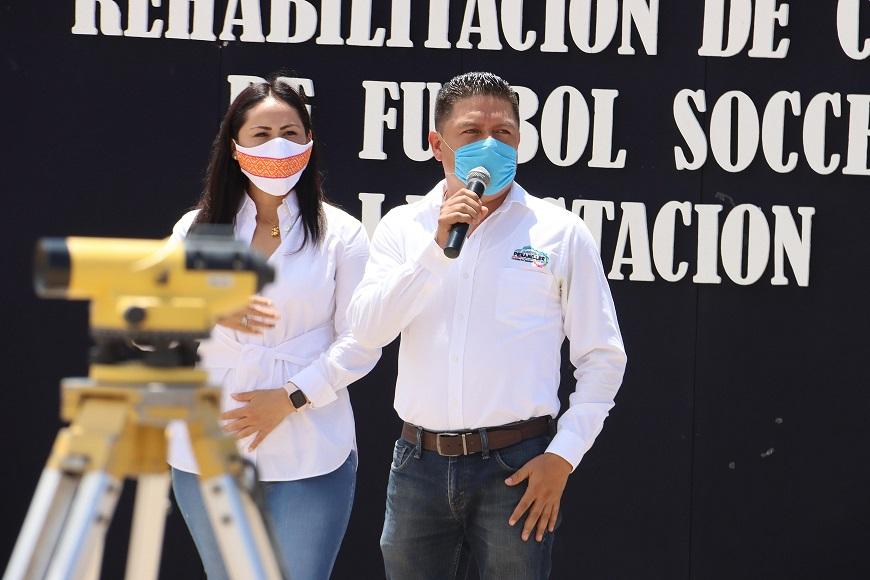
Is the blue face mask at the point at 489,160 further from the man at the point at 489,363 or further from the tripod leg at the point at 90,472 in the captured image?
the tripod leg at the point at 90,472

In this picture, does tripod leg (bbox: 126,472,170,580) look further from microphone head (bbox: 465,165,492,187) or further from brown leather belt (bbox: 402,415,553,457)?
microphone head (bbox: 465,165,492,187)

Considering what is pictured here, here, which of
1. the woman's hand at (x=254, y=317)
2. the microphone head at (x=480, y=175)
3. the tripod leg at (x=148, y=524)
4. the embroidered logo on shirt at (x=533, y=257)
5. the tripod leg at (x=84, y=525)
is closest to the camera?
the tripod leg at (x=84, y=525)

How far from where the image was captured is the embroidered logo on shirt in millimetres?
3258

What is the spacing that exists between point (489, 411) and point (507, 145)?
0.67 m

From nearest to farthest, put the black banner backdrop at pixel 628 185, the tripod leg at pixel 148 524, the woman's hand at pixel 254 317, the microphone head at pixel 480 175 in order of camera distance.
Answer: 1. the tripod leg at pixel 148 524
2. the woman's hand at pixel 254 317
3. the microphone head at pixel 480 175
4. the black banner backdrop at pixel 628 185

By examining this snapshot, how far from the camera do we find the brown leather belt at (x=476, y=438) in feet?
10.5

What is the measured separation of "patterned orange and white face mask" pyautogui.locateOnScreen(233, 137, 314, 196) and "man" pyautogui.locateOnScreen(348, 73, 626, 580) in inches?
16.6

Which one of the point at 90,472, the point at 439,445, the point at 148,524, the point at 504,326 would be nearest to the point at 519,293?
the point at 504,326

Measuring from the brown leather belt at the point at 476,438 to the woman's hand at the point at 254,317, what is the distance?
51 centimetres

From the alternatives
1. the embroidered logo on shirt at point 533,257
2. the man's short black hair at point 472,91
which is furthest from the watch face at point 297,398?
the man's short black hair at point 472,91

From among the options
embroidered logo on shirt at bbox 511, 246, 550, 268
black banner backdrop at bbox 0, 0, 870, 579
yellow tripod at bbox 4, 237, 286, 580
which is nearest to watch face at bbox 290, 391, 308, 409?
embroidered logo on shirt at bbox 511, 246, 550, 268

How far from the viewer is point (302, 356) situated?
11.5 ft

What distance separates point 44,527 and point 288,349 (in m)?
1.52

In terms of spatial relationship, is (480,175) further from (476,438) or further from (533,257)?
(476,438)
